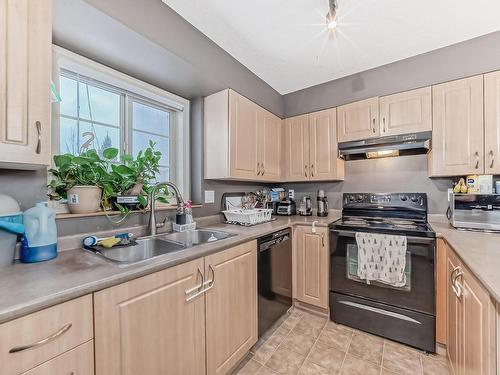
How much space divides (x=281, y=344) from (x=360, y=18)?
2479mm

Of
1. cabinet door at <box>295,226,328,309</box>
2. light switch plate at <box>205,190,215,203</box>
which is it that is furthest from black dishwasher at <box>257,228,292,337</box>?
light switch plate at <box>205,190,215,203</box>

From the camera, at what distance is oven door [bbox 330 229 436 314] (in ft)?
5.49

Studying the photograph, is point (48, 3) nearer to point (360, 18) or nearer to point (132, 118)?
point (132, 118)

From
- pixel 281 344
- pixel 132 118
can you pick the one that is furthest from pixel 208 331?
pixel 132 118

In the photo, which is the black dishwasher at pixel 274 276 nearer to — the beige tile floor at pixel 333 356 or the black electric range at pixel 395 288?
the beige tile floor at pixel 333 356

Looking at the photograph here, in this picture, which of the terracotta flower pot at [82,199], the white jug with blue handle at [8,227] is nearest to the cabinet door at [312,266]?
the terracotta flower pot at [82,199]

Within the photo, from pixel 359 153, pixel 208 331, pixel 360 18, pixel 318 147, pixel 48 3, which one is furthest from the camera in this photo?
pixel 318 147

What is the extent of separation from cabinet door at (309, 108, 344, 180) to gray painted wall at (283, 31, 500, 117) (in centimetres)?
15

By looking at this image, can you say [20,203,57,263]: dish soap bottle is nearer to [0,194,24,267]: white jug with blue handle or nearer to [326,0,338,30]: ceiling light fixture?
[0,194,24,267]: white jug with blue handle

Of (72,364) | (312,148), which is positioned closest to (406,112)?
(312,148)

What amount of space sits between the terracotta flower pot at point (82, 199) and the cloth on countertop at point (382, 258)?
6.39 ft

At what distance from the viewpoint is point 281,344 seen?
1772mm

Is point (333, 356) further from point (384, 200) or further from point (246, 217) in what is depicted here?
point (384, 200)

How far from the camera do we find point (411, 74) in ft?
6.97
